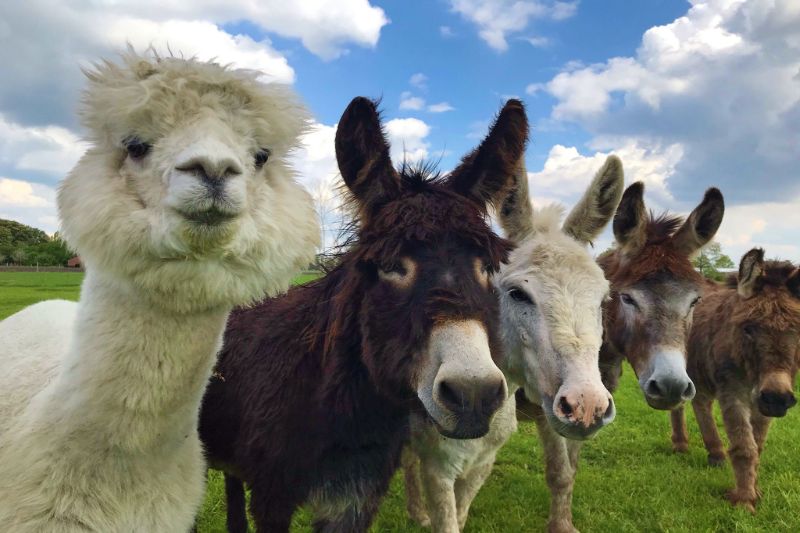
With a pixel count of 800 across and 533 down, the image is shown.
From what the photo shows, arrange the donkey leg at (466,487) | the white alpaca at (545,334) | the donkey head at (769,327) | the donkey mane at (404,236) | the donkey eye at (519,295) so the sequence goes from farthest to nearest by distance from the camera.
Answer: the donkey head at (769,327) → the donkey leg at (466,487) → the donkey eye at (519,295) → the white alpaca at (545,334) → the donkey mane at (404,236)

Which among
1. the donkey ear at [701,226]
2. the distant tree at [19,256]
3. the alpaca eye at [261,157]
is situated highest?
the alpaca eye at [261,157]

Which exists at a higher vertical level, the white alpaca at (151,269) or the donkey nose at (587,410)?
the white alpaca at (151,269)

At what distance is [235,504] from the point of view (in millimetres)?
4613

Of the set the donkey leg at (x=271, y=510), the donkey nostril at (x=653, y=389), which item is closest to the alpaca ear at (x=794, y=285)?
the donkey nostril at (x=653, y=389)

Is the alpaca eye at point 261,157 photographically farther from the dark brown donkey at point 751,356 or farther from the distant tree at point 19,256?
the distant tree at point 19,256

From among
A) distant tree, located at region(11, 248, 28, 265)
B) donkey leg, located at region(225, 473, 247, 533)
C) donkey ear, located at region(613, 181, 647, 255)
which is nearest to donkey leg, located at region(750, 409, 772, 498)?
donkey ear, located at region(613, 181, 647, 255)

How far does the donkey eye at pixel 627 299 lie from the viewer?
16.3 feet

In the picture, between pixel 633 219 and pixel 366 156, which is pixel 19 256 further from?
pixel 366 156

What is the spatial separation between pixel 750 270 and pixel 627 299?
2407 millimetres

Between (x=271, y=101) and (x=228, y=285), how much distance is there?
756 millimetres

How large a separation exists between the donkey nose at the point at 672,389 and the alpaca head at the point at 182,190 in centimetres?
355

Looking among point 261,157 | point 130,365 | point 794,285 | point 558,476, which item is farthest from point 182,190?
point 794,285

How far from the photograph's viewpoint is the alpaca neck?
2.04 m

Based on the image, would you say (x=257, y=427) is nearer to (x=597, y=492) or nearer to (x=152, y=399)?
(x=152, y=399)
